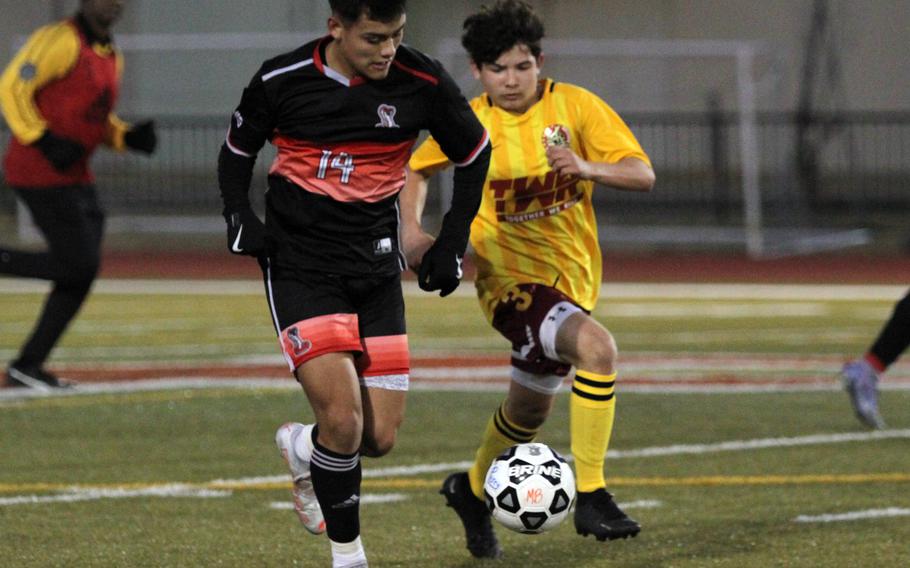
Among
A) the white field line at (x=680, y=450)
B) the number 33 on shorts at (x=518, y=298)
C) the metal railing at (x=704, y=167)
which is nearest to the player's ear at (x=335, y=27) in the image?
the number 33 on shorts at (x=518, y=298)

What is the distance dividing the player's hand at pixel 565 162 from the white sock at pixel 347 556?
1479mm

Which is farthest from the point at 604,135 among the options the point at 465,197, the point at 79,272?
the point at 79,272

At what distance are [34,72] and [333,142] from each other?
219 inches

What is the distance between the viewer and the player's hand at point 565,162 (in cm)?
617

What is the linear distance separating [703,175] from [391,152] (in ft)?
72.8

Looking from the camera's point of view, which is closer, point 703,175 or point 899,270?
point 899,270

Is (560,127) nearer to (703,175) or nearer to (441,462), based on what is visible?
(441,462)

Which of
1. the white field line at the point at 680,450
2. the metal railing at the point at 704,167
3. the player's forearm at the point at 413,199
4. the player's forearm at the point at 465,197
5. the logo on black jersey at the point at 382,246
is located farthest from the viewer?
the metal railing at the point at 704,167

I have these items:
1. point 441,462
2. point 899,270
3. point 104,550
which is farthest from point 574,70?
point 104,550

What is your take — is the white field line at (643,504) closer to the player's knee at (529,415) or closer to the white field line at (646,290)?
the player's knee at (529,415)

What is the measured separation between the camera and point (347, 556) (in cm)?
550

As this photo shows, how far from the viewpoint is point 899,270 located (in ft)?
74.6

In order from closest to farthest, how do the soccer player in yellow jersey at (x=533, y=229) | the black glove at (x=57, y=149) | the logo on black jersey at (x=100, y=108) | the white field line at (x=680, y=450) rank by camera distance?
the soccer player in yellow jersey at (x=533, y=229)
the white field line at (x=680, y=450)
the black glove at (x=57, y=149)
the logo on black jersey at (x=100, y=108)

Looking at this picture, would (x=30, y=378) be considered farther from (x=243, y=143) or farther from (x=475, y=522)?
(x=243, y=143)
